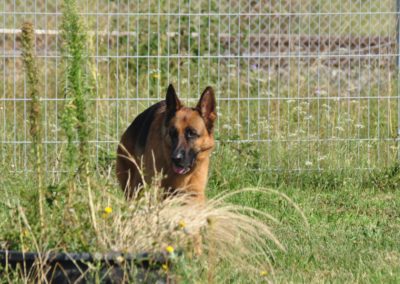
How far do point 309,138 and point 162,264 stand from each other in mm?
5095

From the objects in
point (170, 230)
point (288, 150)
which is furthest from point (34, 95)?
point (288, 150)

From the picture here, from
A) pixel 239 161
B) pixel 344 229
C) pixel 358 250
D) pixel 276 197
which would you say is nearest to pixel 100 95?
pixel 239 161

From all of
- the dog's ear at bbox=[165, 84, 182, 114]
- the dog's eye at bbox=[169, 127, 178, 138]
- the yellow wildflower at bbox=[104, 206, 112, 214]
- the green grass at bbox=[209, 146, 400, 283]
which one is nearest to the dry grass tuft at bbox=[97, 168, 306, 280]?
the yellow wildflower at bbox=[104, 206, 112, 214]

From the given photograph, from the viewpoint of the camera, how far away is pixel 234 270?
223 inches

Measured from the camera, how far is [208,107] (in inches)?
297

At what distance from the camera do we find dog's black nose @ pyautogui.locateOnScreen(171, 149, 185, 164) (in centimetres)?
733

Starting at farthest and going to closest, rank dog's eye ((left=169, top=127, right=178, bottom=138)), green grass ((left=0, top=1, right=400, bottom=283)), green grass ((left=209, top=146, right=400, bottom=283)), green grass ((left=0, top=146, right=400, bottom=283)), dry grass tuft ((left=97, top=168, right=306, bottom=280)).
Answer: dog's eye ((left=169, top=127, right=178, bottom=138))
green grass ((left=0, top=1, right=400, bottom=283))
green grass ((left=209, top=146, right=400, bottom=283))
green grass ((left=0, top=146, right=400, bottom=283))
dry grass tuft ((left=97, top=168, right=306, bottom=280))

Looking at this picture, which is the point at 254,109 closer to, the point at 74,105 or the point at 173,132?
the point at 173,132

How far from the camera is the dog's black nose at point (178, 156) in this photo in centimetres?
733

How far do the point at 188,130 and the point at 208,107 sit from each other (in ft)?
0.79

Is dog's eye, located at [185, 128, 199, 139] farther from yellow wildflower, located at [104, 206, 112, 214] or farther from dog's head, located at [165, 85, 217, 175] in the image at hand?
yellow wildflower, located at [104, 206, 112, 214]

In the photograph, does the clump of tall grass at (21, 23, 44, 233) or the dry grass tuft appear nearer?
the dry grass tuft

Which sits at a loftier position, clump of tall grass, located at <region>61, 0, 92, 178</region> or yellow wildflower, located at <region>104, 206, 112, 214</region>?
clump of tall grass, located at <region>61, 0, 92, 178</region>

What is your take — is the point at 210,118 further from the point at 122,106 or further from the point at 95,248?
the point at 95,248
